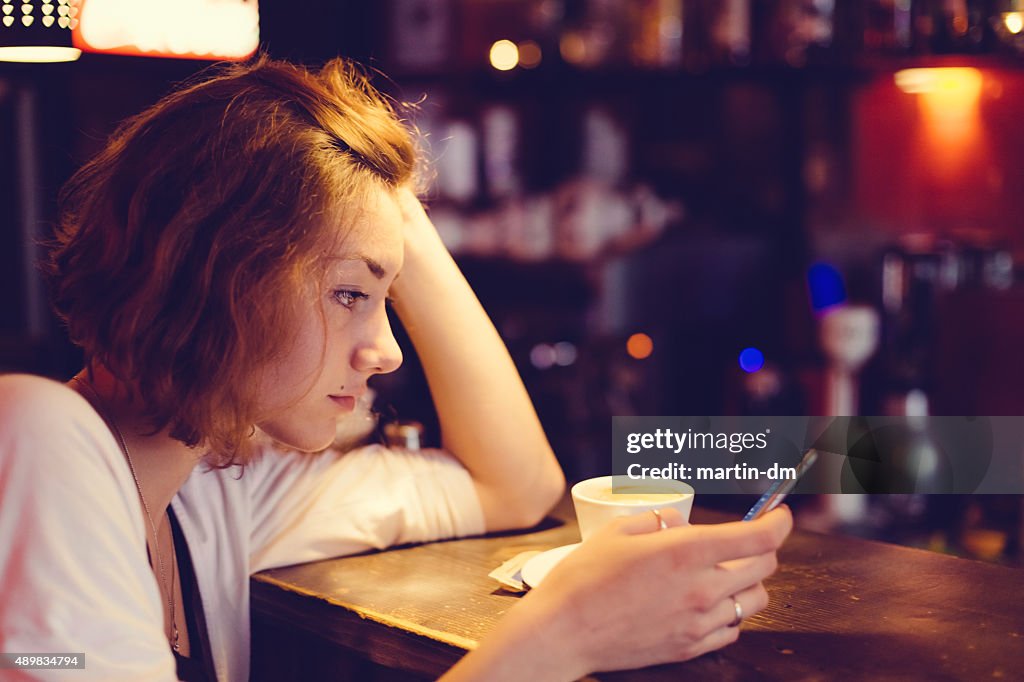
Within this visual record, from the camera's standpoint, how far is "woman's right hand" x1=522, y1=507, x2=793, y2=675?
A: 97 centimetres

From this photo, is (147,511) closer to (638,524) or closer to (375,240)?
(375,240)

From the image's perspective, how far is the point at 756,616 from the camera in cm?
112

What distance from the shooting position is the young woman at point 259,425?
37.8 inches

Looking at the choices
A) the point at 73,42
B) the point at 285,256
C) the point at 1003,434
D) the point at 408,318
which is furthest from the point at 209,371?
the point at 1003,434

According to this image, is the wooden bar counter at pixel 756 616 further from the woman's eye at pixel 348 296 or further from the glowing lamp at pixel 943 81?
the glowing lamp at pixel 943 81

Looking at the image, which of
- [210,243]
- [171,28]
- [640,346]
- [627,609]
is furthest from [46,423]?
[640,346]

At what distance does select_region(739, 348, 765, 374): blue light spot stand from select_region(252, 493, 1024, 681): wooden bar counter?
1581 mm

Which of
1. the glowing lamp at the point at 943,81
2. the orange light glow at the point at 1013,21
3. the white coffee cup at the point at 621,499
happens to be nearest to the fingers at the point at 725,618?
the white coffee cup at the point at 621,499

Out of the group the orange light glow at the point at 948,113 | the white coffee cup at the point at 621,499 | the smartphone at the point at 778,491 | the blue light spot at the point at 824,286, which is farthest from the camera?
the blue light spot at the point at 824,286

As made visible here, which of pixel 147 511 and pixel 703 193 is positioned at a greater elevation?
pixel 703 193

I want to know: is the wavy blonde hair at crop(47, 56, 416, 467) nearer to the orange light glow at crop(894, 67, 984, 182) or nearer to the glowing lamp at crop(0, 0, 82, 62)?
the glowing lamp at crop(0, 0, 82, 62)

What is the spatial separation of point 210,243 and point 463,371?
506mm

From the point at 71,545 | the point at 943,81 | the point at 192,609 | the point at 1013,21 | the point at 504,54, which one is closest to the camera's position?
the point at 71,545

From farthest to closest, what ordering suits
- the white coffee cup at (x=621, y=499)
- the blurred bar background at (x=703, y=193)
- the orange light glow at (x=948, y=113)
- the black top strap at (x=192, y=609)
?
A: the orange light glow at (x=948, y=113) < the blurred bar background at (x=703, y=193) < the black top strap at (x=192, y=609) < the white coffee cup at (x=621, y=499)
